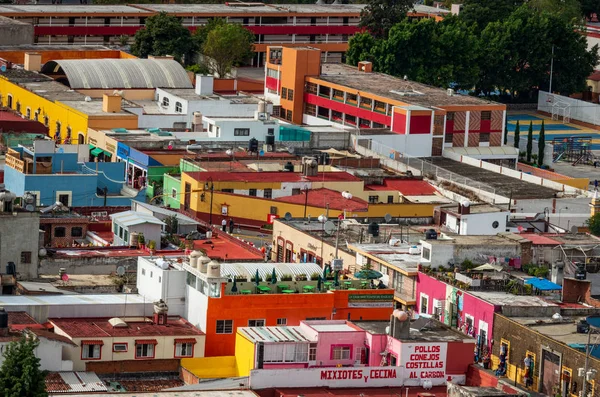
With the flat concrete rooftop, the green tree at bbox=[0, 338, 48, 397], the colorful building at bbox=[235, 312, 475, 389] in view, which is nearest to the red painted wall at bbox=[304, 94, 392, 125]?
the flat concrete rooftop

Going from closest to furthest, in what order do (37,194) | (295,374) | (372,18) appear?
(295,374) → (37,194) → (372,18)

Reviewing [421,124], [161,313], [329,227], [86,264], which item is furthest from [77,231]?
[421,124]

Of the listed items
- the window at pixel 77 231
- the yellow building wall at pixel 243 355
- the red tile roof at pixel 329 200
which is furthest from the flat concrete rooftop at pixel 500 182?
the yellow building wall at pixel 243 355

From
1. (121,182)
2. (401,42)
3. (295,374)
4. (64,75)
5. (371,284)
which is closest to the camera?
(295,374)

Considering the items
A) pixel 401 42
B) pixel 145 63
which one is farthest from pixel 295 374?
pixel 401 42

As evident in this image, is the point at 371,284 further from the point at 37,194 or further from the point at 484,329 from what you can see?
the point at 37,194

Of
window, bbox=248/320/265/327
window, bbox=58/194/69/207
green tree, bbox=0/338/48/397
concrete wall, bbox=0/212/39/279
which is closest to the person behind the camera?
green tree, bbox=0/338/48/397

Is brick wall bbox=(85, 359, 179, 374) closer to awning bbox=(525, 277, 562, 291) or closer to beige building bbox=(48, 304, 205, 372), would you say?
beige building bbox=(48, 304, 205, 372)
